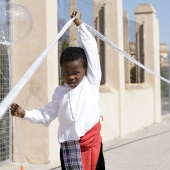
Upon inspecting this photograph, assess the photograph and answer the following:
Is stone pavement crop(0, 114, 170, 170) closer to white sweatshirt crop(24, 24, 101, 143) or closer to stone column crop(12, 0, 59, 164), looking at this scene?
stone column crop(12, 0, 59, 164)

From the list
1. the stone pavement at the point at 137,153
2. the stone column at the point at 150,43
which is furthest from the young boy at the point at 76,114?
the stone column at the point at 150,43

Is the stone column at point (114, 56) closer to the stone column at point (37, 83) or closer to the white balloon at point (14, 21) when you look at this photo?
the stone column at point (37, 83)

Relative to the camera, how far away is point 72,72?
147 inches

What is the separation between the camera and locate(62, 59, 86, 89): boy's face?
374 cm

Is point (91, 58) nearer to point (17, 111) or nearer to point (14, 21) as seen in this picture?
point (17, 111)

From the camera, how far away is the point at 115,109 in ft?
36.4

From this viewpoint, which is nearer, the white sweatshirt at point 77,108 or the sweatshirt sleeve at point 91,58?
the white sweatshirt at point 77,108

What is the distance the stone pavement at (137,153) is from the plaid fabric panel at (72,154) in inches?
127

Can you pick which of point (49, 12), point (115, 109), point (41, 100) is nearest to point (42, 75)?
point (41, 100)

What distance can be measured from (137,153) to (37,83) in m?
2.66

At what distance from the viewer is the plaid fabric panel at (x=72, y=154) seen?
3.73 meters

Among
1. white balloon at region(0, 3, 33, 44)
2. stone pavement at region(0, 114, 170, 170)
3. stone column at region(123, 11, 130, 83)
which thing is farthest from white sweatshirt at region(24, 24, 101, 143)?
stone column at region(123, 11, 130, 83)

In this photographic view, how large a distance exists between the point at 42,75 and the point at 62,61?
11.2ft

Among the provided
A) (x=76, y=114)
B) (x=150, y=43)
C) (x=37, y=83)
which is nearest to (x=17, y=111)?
(x=76, y=114)
